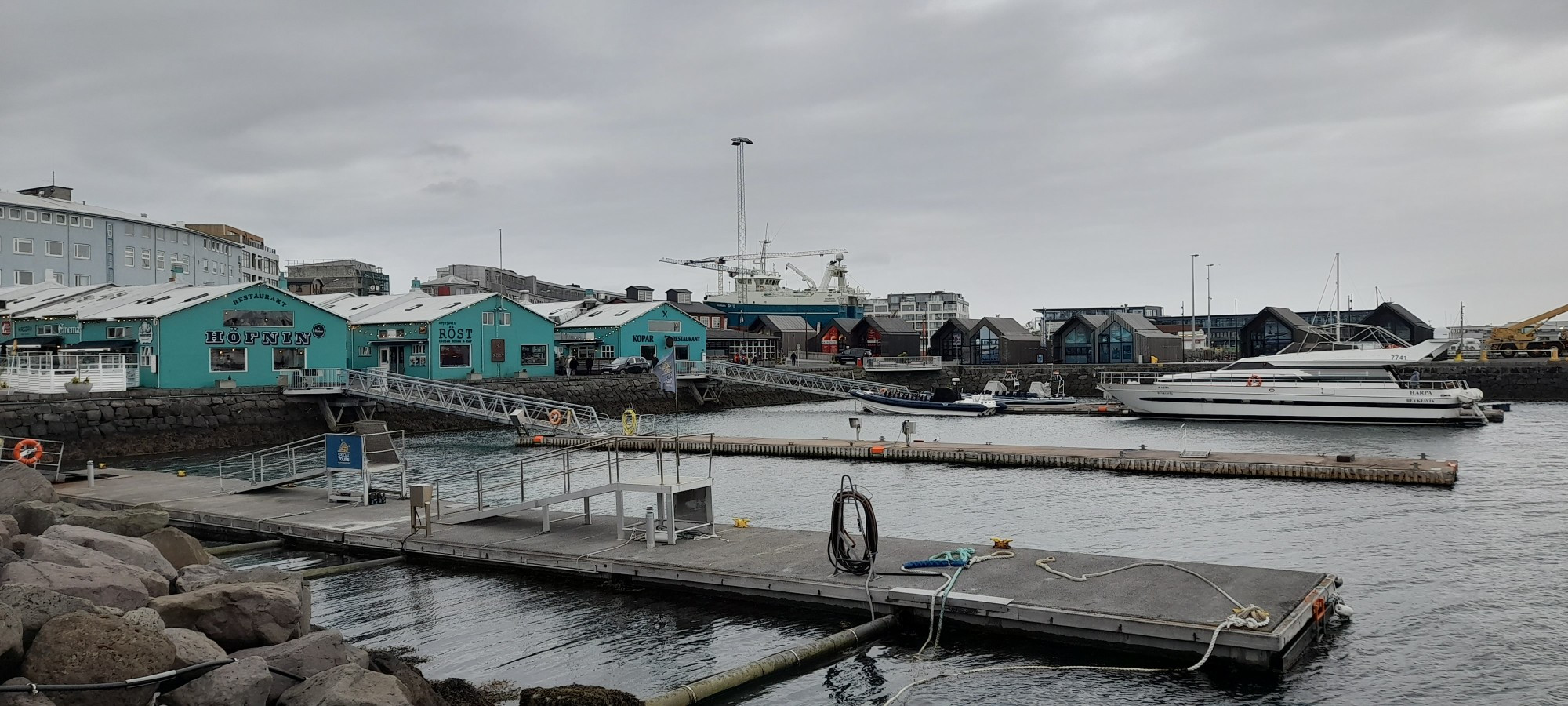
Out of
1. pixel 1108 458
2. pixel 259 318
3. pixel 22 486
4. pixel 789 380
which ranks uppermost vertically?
pixel 259 318

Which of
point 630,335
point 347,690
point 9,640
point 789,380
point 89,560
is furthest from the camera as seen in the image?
point 630,335

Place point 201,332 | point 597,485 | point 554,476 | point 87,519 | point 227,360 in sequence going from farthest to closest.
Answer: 1. point 227,360
2. point 201,332
3. point 597,485
4. point 554,476
5. point 87,519

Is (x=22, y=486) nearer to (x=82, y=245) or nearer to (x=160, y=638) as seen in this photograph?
(x=160, y=638)

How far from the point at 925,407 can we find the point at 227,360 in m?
36.7

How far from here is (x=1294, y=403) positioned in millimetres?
51969

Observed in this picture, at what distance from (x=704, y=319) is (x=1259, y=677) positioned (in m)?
95.4

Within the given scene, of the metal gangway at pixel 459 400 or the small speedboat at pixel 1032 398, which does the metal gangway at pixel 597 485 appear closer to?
the metal gangway at pixel 459 400

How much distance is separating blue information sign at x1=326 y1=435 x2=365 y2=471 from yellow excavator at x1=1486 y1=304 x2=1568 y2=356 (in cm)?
8620

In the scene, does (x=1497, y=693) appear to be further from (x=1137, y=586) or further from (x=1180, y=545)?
(x=1180, y=545)

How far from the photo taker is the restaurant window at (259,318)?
4725 centimetres

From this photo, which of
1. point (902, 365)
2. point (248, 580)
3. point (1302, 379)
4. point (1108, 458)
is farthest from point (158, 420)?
point (902, 365)

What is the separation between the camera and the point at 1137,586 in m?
14.4

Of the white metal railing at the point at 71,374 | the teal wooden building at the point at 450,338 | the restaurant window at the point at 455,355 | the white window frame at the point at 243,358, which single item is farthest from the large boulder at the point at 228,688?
the restaurant window at the point at 455,355

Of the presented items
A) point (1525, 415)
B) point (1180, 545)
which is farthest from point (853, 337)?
A: point (1180, 545)
